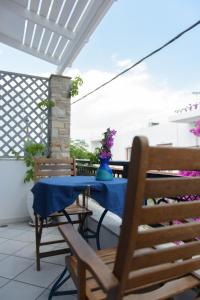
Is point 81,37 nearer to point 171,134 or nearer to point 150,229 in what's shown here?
point 150,229

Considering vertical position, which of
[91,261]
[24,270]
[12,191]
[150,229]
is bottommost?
[24,270]

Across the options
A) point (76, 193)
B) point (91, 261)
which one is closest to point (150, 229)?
point (91, 261)

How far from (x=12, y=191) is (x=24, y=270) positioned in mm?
1790

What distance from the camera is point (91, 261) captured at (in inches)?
38.2

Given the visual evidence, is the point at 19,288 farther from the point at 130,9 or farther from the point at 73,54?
the point at 130,9

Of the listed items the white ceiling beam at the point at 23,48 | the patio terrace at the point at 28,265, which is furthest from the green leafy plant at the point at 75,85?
the patio terrace at the point at 28,265

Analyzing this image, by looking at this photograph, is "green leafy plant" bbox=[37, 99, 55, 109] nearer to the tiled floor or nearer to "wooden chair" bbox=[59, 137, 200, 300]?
the tiled floor

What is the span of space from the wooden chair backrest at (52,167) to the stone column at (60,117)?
0.99 meters

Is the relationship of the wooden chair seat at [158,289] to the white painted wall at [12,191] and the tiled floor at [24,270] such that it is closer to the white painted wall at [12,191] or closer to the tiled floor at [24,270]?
the tiled floor at [24,270]

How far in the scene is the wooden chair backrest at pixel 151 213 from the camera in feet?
2.54

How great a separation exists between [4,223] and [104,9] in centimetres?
314

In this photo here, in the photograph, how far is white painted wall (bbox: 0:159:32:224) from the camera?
3965 mm

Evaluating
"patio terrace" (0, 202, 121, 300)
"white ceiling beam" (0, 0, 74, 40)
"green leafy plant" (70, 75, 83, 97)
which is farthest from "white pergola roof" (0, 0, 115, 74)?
"patio terrace" (0, 202, 121, 300)

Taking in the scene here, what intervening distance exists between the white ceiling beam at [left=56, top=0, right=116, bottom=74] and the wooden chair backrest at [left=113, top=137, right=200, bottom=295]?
2.52 meters
